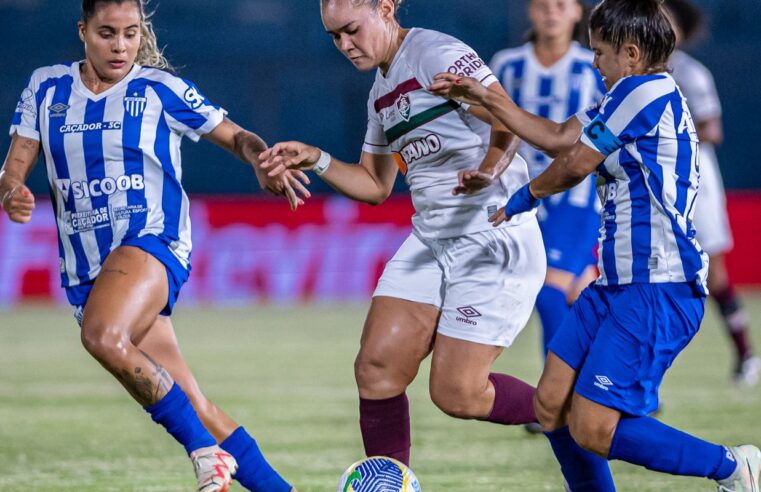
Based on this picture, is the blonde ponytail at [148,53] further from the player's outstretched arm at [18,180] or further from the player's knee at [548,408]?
the player's knee at [548,408]

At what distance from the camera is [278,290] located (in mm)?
14625

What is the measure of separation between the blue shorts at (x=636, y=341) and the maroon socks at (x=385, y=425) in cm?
83

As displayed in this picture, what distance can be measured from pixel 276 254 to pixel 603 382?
35.2 feet

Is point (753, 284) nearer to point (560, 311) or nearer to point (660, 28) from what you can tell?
point (560, 311)

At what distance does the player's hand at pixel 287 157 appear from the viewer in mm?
A: 4465

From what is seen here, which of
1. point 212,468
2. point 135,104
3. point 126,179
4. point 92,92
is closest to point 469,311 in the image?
point 212,468

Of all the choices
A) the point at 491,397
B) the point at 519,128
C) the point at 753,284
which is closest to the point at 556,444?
the point at 491,397

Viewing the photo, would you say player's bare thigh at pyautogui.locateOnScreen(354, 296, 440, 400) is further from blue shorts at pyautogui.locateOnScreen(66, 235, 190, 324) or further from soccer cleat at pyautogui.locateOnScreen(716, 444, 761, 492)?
soccer cleat at pyautogui.locateOnScreen(716, 444, 761, 492)

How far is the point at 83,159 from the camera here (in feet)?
15.0

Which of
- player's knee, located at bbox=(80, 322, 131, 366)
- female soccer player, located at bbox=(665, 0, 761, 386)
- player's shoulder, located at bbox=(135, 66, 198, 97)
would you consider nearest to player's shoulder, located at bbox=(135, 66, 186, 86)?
player's shoulder, located at bbox=(135, 66, 198, 97)

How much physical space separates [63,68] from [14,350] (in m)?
6.22

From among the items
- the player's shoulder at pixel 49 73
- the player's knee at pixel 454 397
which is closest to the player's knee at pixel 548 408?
the player's knee at pixel 454 397

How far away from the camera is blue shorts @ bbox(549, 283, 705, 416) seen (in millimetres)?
3959

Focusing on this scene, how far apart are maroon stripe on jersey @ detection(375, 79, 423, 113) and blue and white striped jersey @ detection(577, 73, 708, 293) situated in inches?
30.0
